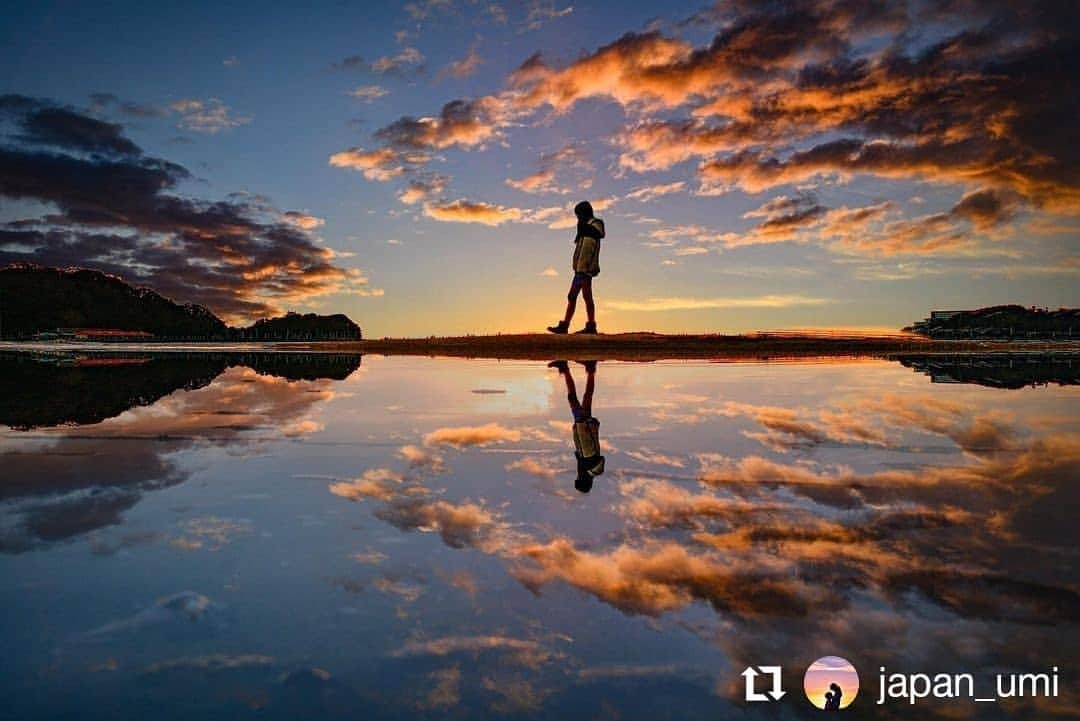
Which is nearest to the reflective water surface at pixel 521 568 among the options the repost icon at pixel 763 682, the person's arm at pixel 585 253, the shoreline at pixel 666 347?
the repost icon at pixel 763 682

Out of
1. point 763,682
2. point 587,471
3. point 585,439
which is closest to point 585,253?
point 585,439

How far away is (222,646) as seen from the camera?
2258mm

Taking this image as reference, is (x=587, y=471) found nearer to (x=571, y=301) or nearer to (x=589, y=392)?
(x=589, y=392)

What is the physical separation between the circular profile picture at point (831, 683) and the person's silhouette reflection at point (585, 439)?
2248mm

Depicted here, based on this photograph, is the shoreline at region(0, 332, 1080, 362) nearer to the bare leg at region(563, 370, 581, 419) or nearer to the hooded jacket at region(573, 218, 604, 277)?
the hooded jacket at region(573, 218, 604, 277)

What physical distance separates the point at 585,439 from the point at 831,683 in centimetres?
429

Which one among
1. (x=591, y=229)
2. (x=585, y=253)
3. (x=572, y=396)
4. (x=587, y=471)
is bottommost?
(x=587, y=471)

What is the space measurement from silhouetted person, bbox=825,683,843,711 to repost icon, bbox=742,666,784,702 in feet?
0.44

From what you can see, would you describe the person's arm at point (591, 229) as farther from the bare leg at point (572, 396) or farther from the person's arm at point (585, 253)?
the bare leg at point (572, 396)

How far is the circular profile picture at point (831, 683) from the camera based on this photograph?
2.03 metres

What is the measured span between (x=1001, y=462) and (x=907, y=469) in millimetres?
856

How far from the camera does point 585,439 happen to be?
636 cm

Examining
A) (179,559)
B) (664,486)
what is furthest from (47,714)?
(664,486)

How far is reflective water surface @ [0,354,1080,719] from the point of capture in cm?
205
